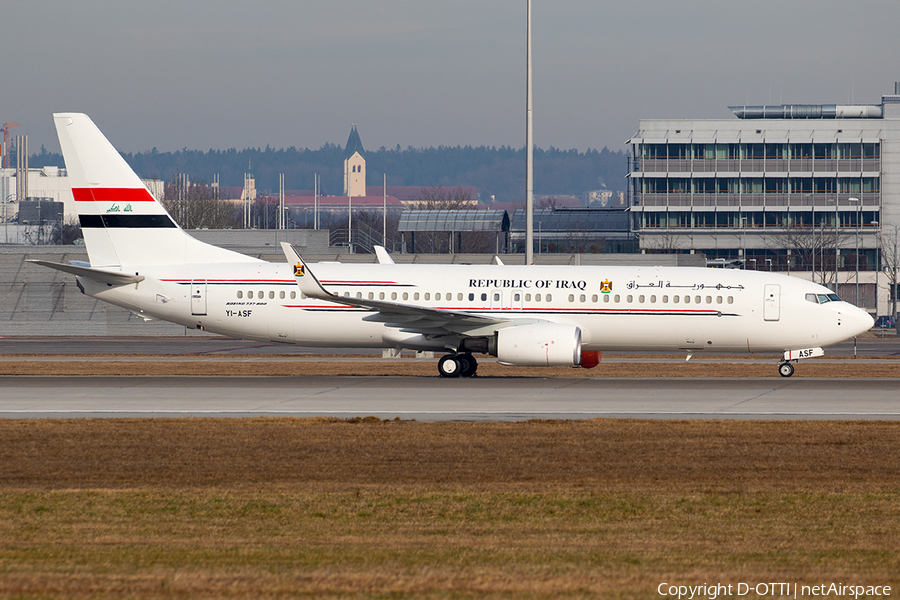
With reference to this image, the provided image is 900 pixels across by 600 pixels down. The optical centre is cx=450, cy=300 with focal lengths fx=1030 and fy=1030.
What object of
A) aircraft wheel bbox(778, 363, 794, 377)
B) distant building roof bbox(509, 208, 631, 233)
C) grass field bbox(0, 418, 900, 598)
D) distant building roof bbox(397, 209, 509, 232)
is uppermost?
distant building roof bbox(509, 208, 631, 233)

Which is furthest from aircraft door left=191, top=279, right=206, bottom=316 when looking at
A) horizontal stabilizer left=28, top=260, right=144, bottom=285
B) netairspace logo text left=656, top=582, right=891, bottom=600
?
netairspace logo text left=656, top=582, right=891, bottom=600

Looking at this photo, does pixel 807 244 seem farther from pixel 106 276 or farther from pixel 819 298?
pixel 106 276

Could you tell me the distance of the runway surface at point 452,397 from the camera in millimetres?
23078

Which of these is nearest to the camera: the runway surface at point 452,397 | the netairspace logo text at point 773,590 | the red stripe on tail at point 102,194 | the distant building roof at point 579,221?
the netairspace logo text at point 773,590

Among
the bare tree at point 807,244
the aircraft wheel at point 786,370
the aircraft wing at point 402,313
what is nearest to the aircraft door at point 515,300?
the aircraft wing at point 402,313

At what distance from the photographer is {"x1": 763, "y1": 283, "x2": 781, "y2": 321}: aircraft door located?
3142cm

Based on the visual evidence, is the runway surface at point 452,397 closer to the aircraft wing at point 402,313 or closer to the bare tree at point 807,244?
the aircraft wing at point 402,313

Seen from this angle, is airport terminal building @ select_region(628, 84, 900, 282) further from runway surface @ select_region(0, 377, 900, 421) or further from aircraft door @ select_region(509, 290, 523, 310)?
runway surface @ select_region(0, 377, 900, 421)

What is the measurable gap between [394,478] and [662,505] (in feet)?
13.7

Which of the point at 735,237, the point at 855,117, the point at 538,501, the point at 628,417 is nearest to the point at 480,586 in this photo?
the point at 538,501

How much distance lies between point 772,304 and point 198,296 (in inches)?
699

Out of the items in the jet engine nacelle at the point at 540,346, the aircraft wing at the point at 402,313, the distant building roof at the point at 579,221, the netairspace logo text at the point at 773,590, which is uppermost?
the distant building roof at the point at 579,221

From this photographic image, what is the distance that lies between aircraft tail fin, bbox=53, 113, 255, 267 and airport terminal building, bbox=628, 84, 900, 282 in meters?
95.4

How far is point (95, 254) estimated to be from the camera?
3328 cm
